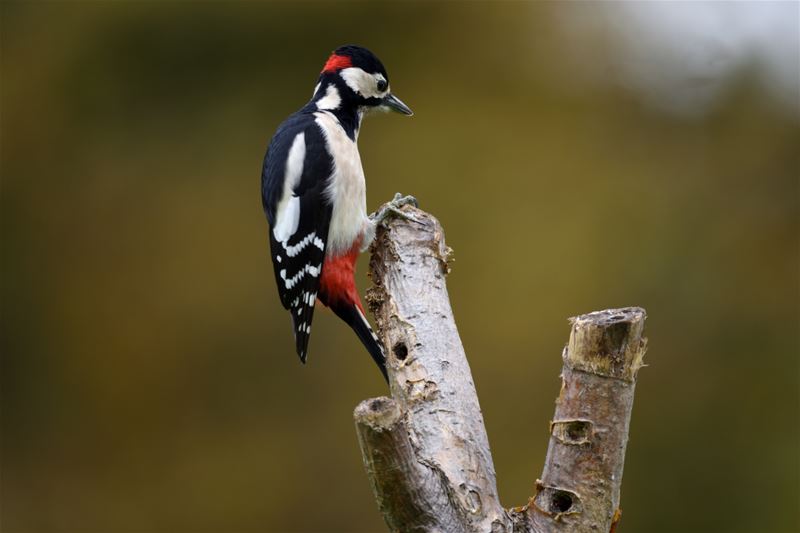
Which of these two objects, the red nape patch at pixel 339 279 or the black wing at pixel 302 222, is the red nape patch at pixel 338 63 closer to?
the black wing at pixel 302 222

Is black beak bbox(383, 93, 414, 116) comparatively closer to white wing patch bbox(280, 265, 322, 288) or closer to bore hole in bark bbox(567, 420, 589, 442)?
white wing patch bbox(280, 265, 322, 288)

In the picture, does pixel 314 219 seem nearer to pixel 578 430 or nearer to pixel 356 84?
pixel 356 84

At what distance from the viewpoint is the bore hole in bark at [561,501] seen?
2.19 meters

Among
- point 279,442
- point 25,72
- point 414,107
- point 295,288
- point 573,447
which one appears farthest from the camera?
point 25,72

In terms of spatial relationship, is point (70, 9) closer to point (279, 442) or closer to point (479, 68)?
point (479, 68)

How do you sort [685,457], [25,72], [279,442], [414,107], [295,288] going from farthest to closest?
[25,72], [414,107], [279,442], [685,457], [295,288]

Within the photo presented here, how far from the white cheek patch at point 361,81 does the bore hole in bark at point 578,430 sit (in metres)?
1.78

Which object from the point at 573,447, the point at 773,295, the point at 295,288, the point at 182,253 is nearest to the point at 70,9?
the point at 182,253

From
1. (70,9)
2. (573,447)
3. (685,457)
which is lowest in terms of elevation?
(685,457)

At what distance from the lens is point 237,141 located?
21.9 ft

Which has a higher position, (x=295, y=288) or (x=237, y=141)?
(x=237, y=141)

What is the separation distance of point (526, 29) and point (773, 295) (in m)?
2.32

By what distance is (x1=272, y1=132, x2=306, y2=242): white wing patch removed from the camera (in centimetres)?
327

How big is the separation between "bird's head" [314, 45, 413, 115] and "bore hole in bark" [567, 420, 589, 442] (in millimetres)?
1716
